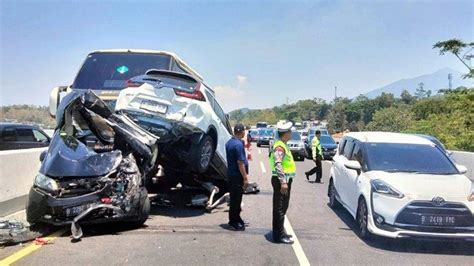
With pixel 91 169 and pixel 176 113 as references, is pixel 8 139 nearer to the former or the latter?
pixel 176 113

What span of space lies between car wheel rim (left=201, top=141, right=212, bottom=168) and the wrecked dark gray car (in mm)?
1149

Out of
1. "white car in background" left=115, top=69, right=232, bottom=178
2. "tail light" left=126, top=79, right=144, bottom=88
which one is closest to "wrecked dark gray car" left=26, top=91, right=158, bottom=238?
"white car in background" left=115, top=69, right=232, bottom=178

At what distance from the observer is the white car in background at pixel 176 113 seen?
29.2 ft

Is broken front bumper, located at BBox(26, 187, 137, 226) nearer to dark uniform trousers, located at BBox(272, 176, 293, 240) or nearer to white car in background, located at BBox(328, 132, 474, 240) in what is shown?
dark uniform trousers, located at BBox(272, 176, 293, 240)

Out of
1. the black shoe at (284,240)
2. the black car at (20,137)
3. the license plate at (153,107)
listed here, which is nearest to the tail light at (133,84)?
the license plate at (153,107)

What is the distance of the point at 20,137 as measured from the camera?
1556cm

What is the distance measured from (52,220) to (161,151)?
9.81ft

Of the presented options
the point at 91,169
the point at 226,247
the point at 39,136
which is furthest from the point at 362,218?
the point at 39,136

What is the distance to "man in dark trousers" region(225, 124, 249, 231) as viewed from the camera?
816 cm

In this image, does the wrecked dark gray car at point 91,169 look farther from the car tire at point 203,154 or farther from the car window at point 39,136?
the car window at point 39,136

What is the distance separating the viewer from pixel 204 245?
7.02 metres

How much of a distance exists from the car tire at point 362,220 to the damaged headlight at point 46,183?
4702 mm

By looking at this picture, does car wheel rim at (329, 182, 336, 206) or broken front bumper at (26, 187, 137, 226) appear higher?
broken front bumper at (26, 187, 137, 226)

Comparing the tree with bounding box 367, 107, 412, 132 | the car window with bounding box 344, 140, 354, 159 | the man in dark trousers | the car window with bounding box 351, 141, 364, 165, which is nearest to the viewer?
the man in dark trousers
